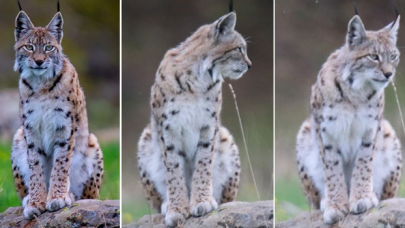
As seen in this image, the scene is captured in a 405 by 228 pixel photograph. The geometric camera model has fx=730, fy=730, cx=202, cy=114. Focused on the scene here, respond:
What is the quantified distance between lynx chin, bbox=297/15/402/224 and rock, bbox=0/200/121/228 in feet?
4.91

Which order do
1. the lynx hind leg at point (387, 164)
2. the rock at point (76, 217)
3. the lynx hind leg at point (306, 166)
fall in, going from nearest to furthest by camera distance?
the rock at point (76, 217), the lynx hind leg at point (387, 164), the lynx hind leg at point (306, 166)

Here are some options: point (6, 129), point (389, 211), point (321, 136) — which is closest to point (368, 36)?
point (321, 136)

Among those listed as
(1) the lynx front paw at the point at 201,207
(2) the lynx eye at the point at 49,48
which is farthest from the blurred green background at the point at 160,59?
(2) the lynx eye at the point at 49,48

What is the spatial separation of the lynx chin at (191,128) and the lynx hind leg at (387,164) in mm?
1035

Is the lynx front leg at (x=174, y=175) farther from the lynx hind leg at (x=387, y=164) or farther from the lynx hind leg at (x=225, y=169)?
the lynx hind leg at (x=387, y=164)

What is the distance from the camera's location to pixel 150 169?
17.0 feet

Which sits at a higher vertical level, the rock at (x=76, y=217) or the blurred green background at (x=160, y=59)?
the blurred green background at (x=160, y=59)

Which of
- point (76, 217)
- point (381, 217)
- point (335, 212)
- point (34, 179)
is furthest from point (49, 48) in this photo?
point (381, 217)

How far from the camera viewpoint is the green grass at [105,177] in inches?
199

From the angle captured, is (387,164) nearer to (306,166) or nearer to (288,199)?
(306,166)

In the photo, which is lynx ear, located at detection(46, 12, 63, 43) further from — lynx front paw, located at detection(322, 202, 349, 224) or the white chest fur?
lynx front paw, located at detection(322, 202, 349, 224)

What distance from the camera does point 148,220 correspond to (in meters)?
5.16

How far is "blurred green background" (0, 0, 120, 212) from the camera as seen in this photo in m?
5.05

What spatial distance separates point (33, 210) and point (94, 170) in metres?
0.51
